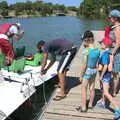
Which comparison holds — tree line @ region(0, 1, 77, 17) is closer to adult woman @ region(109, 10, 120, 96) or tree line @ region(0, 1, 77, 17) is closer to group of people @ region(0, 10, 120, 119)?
group of people @ region(0, 10, 120, 119)

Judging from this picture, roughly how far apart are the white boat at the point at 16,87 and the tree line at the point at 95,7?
6802cm

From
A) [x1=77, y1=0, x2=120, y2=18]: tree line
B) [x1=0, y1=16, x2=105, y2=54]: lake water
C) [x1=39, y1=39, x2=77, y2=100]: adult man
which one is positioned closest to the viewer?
[x1=39, y1=39, x2=77, y2=100]: adult man

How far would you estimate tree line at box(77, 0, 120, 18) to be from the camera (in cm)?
7856

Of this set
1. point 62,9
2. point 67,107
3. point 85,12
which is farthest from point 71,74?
point 62,9

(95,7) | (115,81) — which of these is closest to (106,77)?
(115,81)

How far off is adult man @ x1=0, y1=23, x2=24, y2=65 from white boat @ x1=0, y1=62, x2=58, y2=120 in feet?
1.43

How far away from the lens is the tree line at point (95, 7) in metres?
78.6

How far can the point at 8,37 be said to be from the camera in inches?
332

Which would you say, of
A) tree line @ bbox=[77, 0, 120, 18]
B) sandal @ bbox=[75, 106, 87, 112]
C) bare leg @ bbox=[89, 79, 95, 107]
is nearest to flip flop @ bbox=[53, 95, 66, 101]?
sandal @ bbox=[75, 106, 87, 112]

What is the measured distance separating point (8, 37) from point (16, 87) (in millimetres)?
1487

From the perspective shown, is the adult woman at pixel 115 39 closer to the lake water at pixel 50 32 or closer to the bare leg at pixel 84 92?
the bare leg at pixel 84 92

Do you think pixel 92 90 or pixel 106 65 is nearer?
pixel 106 65

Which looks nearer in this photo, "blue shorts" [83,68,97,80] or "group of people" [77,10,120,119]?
"group of people" [77,10,120,119]

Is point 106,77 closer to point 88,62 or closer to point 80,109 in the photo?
point 88,62
